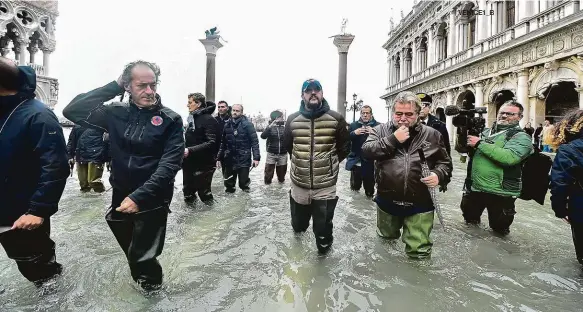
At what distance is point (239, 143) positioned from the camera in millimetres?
6660

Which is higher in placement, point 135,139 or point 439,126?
point 439,126

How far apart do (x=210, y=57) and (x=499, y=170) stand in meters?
12.8

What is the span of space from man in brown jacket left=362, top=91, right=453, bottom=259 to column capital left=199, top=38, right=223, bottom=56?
12.3 m

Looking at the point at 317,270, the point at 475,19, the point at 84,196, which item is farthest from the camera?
the point at 475,19

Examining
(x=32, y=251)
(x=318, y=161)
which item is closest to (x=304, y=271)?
(x=318, y=161)

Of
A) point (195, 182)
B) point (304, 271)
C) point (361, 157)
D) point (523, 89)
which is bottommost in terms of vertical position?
point (304, 271)

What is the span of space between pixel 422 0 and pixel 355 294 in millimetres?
32286

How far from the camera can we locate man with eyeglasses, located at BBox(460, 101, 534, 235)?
3.64 metres

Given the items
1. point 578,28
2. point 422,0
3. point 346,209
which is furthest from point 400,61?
point 346,209

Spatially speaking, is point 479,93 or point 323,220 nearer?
point 323,220

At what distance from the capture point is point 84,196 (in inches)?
251

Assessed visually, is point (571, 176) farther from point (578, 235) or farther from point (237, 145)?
point (237, 145)

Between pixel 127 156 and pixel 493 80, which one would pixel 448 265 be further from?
pixel 493 80

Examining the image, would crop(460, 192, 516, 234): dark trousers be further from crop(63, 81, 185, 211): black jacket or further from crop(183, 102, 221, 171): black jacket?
crop(183, 102, 221, 171): black jacket
